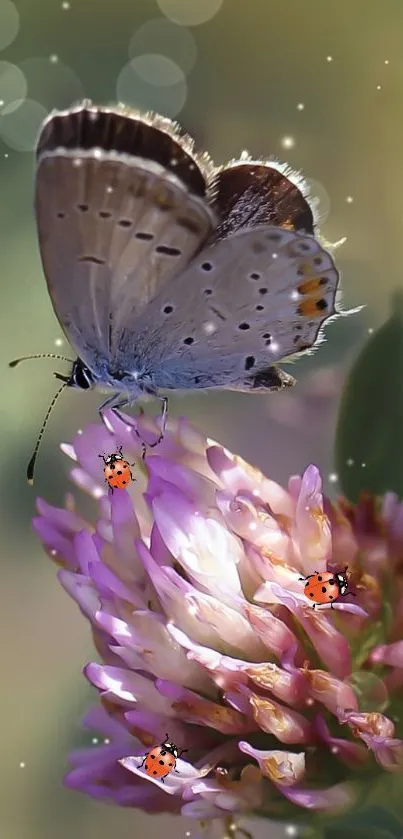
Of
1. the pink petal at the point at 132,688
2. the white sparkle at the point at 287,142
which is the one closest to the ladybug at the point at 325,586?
the pink petal at the point at 132,688

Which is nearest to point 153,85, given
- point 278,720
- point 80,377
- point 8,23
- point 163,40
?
point 163,40

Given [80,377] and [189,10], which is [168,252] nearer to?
[80,377]

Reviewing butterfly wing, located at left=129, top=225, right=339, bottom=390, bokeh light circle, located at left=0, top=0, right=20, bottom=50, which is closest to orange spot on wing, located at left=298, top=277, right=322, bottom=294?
butterfly wing, located at left=129, top=225, right=339, bottom=390

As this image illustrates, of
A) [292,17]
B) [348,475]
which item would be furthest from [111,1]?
[348,475]

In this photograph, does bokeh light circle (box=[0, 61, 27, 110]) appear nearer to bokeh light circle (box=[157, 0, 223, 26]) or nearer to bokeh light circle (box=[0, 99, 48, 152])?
bokeh light circle (box=[0, 99, 48, 152])

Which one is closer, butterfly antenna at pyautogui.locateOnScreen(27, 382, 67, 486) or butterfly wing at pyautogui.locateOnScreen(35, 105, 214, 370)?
butterfly wing at pyautogui.locateOnScreen(35, 105, 214, 370)

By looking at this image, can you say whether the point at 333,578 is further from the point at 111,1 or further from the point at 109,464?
the point at 111,1

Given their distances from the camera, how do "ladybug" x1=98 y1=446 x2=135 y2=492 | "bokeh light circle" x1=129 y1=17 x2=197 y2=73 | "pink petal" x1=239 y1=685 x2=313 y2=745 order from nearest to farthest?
"pink petal" x1=239 y1=685 x2=313 y2=745, "ladybug" x1=98 y1=446 x2=135 y2=492, "bokeh light circle" x1=129 y1=17 x2=197 y2=73
